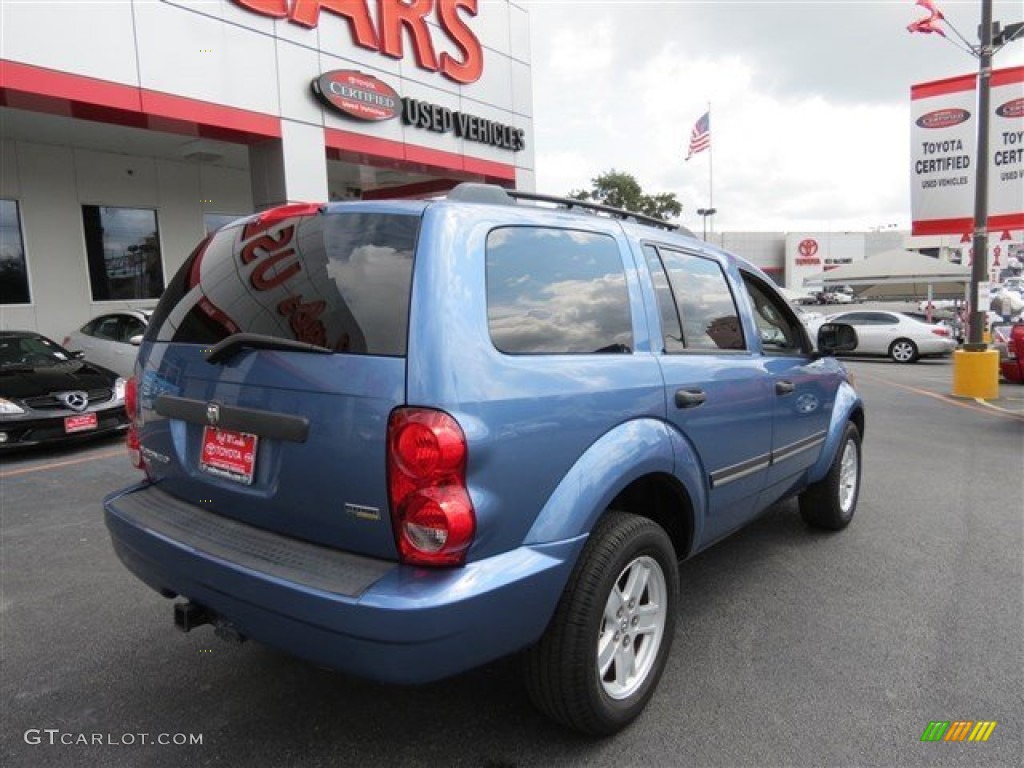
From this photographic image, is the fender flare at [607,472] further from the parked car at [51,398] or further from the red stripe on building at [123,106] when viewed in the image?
the red stripe on building at [123,106]

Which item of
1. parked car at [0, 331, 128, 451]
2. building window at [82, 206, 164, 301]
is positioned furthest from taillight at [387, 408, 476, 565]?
building window at [82, 206, 164, 301]

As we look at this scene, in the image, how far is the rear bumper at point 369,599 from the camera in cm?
192

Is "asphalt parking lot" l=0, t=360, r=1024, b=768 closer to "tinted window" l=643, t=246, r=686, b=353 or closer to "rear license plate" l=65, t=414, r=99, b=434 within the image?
"tinted window" l=643, t=246, r=686, b=353

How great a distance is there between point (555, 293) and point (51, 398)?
22.0ft

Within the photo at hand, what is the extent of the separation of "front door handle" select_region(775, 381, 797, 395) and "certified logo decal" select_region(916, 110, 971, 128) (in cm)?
1157

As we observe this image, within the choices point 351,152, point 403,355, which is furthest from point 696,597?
point 351,152

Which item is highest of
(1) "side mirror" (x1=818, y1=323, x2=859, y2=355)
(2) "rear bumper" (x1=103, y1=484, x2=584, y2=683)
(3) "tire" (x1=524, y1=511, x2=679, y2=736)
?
(1) "side mirror" (x1=818, y1=323, x2=859, y2=355)

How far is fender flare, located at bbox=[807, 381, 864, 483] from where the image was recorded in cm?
422

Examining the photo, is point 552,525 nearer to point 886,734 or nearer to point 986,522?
point 886,734

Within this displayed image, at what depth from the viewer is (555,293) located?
2.48m

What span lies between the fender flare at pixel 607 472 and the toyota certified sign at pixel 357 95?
10995 millimetres

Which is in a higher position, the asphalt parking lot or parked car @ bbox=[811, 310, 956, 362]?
parked car @ bbox=[811, 310, 956, 362]

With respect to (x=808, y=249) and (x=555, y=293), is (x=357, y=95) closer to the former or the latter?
(x=555, y=293)

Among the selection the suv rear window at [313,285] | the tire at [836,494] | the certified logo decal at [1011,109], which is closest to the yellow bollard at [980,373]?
the certified logo decal at [1011,109]
